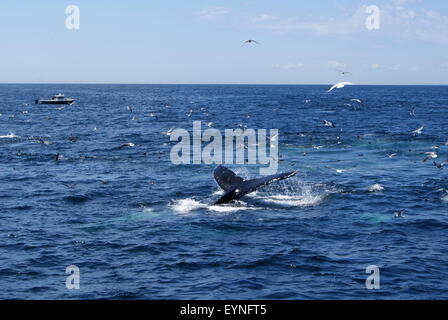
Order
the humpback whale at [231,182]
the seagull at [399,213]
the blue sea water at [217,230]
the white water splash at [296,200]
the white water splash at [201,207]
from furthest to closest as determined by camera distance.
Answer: the white water splash at [296,200] < the white water splash at [201,207] < the seagull at [399,213] < the humpback whale at [231,182] < the blue sea water at [217,230]

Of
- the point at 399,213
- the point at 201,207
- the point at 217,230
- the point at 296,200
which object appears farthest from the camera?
the point at 296,200

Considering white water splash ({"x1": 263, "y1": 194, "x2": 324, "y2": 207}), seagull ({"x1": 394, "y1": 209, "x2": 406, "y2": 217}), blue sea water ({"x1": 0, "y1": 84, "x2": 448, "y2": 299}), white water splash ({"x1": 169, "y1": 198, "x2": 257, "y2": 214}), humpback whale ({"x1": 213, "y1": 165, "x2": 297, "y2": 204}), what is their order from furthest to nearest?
white water splash ({"x1": 263, "y1": 194, "x2": 324, "y2": 207}), white water splash ({"x1": 169, "y1": 198, "x2": 257, "y2": 214}), seagull ({"x1": 394, "y1": 209, "x2": 406, "y2": 217}), humpback whale ({"x1": 213, "y1": 165, "x2": 297, "y2": 204}), blue sea water ({"x1": 0, "y1": 84, "x2": 448, "y2": 299})

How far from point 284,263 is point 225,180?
7.05 metres

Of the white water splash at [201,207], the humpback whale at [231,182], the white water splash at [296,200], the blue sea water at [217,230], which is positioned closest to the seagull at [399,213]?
the blue sea water at [217,230]

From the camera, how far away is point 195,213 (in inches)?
1278

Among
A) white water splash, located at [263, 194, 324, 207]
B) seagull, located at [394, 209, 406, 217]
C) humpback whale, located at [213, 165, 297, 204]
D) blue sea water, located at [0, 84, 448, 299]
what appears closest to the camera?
blue sea water, located at [0, 84, 448, 299]

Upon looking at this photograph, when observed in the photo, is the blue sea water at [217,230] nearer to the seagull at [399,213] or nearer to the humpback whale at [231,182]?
the seagull at [399,213]

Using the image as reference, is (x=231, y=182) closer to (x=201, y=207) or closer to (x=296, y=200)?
(x=201, y=207)

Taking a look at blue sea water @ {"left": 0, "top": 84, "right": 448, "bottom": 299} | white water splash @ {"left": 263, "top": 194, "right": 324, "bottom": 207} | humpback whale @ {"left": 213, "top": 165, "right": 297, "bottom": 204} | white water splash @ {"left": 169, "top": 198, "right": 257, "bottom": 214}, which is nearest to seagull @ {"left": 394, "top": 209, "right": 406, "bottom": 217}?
blue sea water @ {"left": 0, "top": 84, "right": 448, "bottom": 299}

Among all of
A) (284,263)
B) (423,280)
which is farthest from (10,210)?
(423,280)

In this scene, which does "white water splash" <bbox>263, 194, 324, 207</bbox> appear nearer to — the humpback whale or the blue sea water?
the blue sea water

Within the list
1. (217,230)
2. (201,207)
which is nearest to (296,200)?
(201,207)

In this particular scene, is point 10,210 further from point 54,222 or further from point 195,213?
point 195,213

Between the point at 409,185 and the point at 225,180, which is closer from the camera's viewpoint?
the point at 225,180
